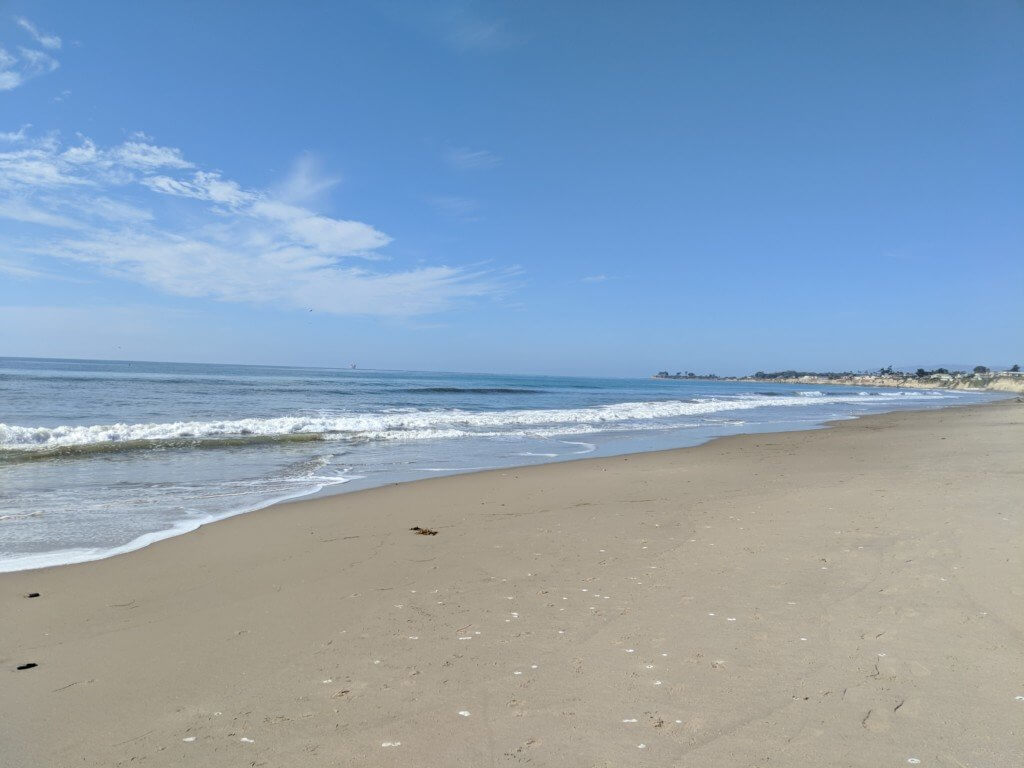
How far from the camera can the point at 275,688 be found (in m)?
2.90

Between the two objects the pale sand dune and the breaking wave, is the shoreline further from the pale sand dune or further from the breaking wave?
the breaking wave

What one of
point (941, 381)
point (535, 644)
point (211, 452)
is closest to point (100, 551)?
point (535, 644)

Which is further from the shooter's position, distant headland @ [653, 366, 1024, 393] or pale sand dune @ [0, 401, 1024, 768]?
distant headland @ [653, 366, 1024, 393]

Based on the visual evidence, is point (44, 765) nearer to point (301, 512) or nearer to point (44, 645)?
point (44, 645)

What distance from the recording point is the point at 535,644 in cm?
336

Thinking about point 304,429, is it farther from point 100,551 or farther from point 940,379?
point 940,379

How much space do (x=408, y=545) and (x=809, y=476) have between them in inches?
295

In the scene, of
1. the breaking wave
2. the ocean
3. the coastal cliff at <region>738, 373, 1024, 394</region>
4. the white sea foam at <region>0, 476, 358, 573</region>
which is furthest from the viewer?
the coastal cliff at <region>738, 373, 1024, 394</region>

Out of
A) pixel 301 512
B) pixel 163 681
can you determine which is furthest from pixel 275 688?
pixel 301 512

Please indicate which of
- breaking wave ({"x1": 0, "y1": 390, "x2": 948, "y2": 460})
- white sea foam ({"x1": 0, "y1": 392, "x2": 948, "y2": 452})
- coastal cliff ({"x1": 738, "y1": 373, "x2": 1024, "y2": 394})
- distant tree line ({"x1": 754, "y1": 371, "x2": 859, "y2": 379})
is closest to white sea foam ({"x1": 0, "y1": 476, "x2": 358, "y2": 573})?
breaking wave ({"x1": 0, "y1": 390, "x2": 948, "y2": 460})

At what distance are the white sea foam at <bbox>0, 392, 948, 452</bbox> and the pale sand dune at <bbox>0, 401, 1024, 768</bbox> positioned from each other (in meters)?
9.69

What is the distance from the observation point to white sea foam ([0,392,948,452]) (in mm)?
13023

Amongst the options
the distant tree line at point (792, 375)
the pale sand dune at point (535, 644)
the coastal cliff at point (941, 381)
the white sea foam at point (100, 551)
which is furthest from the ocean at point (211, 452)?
the distant tree line at point (792, 375)

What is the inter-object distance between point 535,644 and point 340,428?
1558cm
